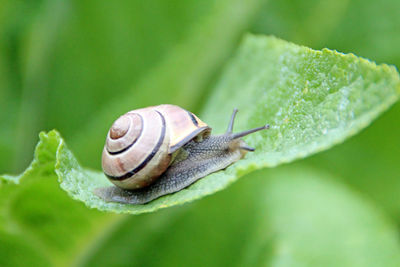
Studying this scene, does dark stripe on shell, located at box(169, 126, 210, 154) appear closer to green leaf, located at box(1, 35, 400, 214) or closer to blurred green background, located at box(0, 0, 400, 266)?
green leaf, located at box(1, 35, 400, 214)

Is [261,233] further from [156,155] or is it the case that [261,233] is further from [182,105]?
[182,105]

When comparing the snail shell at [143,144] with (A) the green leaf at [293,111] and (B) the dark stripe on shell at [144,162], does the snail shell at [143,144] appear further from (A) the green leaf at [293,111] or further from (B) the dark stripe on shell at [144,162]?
(A) the green leaf at [293,111]

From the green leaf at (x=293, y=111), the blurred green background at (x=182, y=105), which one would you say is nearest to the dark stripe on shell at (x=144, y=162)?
the green leaf at (x=293, y=111)

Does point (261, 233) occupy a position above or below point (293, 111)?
below

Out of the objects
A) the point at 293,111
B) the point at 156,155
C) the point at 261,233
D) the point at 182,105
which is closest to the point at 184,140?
the point at 156,155

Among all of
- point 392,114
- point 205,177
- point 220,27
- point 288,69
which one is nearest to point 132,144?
point 205,177

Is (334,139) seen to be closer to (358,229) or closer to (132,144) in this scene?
(132,144)

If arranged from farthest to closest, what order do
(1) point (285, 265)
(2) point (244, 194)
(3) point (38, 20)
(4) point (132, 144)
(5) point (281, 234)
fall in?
(3) point (38, 20), (2) point (244, 194), (5) point (281, 234), (1) point (285, 265), (4) point (132, 144)
